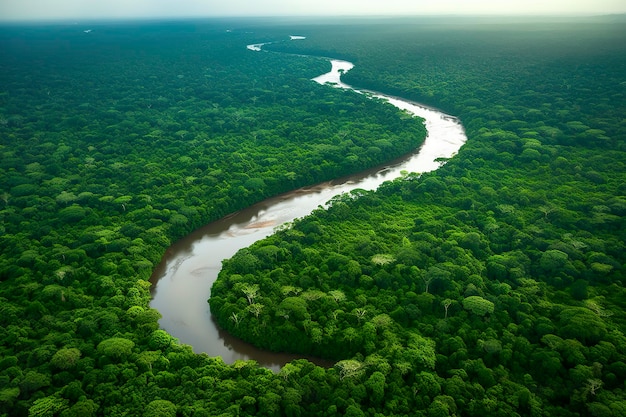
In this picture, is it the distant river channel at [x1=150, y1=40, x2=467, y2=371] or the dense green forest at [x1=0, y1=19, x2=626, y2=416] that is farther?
the distant river channel at [x1=150, y1=40, x2=467, y2=371]

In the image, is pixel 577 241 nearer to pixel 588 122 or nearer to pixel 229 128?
pixel 588 122

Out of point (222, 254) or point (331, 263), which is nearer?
point (331, 263)

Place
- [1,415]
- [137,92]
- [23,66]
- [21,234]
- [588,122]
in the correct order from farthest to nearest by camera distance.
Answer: [23,66] < [137,92] < [588,122] < [21,234] < [1,415]

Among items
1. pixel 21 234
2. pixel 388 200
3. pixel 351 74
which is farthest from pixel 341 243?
pixel 351 74

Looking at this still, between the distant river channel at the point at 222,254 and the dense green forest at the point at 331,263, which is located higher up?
the dense green forest at the point at 331,263

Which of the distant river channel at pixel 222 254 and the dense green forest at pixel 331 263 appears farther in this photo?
the distant river channel at pixel 222 254
